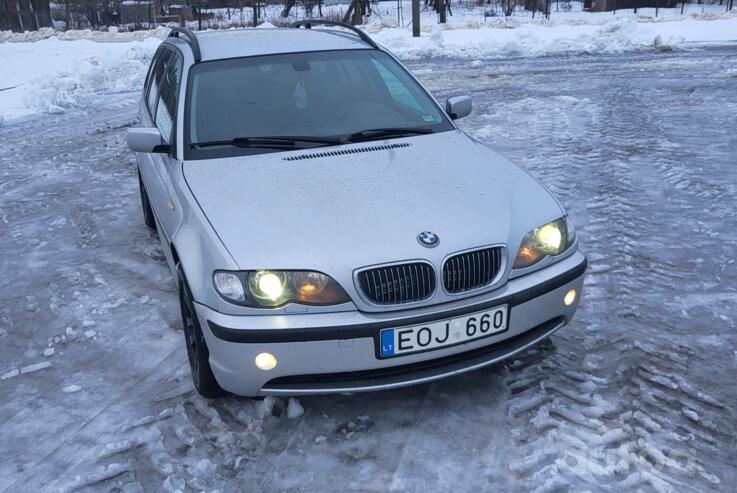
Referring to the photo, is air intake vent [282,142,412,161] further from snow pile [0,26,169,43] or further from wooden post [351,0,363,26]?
snow pile [0,26,169,43]

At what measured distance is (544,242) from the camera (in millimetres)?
3115

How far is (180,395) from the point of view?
3.33 meters

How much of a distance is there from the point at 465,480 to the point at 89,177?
5.94m

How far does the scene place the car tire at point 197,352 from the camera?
3.06 metres

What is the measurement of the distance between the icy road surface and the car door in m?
0.66

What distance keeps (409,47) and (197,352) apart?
53.0ft

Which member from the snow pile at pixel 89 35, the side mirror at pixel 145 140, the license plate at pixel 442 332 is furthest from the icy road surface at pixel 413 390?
the snow pile at pixel 89 35

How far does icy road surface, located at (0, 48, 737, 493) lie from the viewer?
108 inches

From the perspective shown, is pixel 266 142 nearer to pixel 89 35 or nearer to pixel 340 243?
pixel 340 243

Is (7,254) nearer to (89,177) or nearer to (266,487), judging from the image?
(89,177)

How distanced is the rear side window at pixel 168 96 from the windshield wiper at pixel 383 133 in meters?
1.07

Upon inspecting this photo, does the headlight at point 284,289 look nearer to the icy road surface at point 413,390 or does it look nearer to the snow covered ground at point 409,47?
the icy road surface at point 413,390

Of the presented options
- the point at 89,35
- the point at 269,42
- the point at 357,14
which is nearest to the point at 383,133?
the point at 269,42

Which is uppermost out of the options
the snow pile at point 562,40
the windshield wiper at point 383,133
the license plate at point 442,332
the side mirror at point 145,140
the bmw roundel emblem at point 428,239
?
the side mirror at point 145,140
